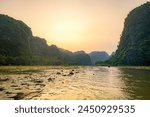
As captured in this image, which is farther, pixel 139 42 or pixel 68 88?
pixel 139 42

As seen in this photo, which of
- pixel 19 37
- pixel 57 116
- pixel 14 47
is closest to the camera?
pixel 57 116

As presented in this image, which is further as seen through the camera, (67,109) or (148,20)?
(148,20)

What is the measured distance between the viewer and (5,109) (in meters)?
14.9

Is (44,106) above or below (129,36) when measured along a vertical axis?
below

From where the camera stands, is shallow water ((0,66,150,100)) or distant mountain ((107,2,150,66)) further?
distant mountain ((107,2,150,66))

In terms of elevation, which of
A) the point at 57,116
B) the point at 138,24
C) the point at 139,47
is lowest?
the point at 57,116

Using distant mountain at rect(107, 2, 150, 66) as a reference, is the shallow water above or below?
below

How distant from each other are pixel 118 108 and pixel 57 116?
3893 mm

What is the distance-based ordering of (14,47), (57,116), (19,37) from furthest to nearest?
(19,37)
(14,47)
(57,116)

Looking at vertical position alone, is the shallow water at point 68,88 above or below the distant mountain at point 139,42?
below

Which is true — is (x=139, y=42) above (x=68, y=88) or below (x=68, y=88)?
above

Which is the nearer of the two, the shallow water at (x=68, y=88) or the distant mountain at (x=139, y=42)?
the shallow water at (x=68, y=88)

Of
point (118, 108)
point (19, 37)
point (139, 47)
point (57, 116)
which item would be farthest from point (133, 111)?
point (19, 37)

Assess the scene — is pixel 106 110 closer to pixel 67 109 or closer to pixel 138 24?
pixel 67 109
